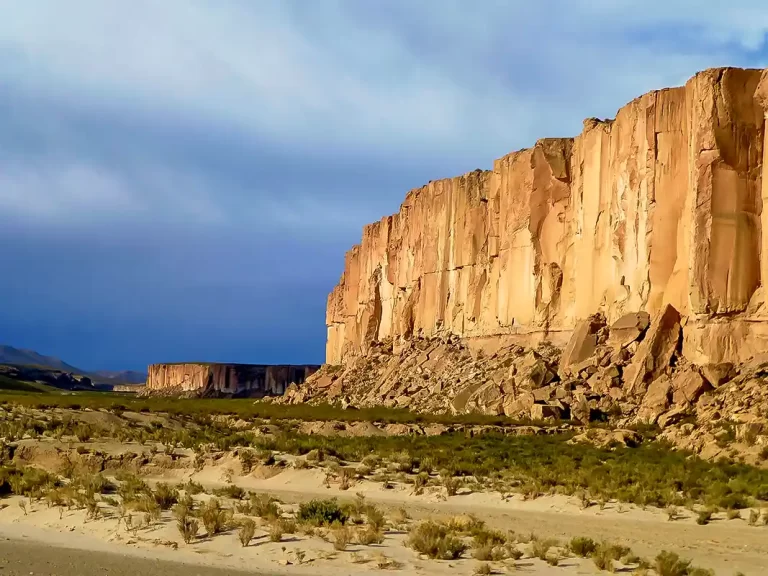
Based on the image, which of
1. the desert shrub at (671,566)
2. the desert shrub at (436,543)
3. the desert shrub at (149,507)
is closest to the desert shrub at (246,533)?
the desert shrub at (149,507)

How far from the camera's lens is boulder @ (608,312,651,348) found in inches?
1464

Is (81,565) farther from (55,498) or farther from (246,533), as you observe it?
(55,498)

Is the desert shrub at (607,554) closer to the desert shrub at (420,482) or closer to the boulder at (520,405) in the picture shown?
the desert shrub at (420,482)

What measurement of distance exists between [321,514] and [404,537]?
160 cm

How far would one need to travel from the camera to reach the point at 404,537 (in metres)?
14.1

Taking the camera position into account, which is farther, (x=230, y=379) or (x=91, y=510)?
(x=230, y=379)

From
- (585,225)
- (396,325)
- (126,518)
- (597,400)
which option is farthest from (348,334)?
(126,518)

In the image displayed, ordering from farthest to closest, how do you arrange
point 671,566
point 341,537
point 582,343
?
point 582,343 → point 341,537 → point 671,566

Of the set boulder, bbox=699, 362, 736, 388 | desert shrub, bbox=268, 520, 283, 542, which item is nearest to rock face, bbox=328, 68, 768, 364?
boulder, bbox=699, 362, 736, 388

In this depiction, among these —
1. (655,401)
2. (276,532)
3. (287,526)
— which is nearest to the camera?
(276,532)

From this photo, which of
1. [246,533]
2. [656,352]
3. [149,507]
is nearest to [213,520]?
[246,533]

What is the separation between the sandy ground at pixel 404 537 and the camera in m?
12.5

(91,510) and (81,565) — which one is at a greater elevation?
(91,510)

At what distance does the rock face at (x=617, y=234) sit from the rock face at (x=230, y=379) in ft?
184
